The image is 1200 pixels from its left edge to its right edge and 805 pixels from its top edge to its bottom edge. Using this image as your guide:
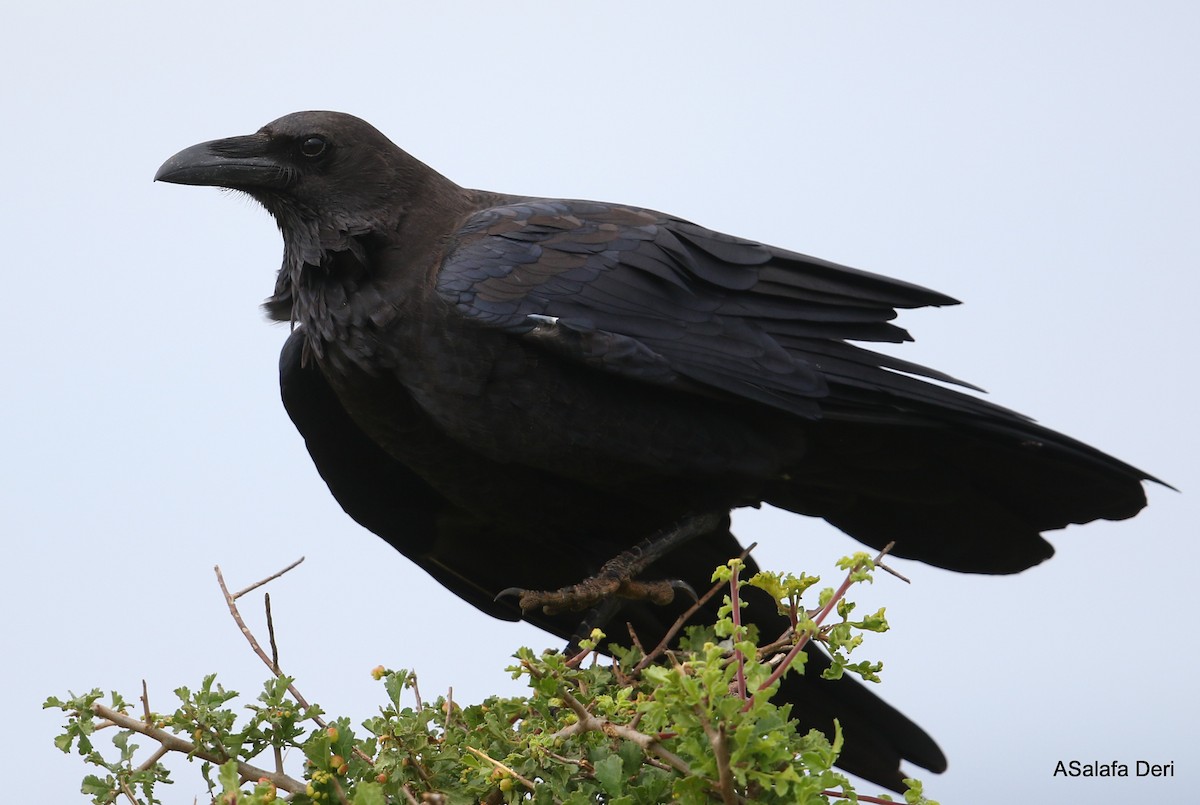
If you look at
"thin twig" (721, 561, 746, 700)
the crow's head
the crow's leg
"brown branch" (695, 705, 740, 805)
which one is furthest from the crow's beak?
"brown branch" (695, 705, 740, 805)

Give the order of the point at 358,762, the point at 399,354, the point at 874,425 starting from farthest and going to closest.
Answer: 1. the point at 874,425
2. the point at 399,354
3. the point at 358,762

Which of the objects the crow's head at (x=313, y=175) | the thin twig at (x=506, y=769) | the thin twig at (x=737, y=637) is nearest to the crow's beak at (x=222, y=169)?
the crow's head at (x=313, y=175)

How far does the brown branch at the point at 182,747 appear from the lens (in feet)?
9.93

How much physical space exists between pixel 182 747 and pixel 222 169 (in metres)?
1.72

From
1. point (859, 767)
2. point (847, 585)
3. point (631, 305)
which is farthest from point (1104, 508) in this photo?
point (847, 585)

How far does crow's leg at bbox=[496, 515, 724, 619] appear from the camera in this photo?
3.82 m

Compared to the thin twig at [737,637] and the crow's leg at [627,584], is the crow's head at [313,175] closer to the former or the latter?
the crow's leg at [627,584]

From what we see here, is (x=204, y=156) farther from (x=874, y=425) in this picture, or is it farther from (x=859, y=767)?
(x=859, y=767)

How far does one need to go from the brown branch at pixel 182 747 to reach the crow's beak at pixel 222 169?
1624mm

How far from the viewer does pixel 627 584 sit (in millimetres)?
3891

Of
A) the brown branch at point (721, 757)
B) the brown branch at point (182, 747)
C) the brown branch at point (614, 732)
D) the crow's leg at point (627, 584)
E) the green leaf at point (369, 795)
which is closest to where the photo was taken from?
the brown branch at point (721, 757)

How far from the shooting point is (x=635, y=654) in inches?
127

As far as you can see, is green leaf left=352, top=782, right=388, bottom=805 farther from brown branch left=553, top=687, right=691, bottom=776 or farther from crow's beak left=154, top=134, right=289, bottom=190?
crow's beak left=154, top=134, right=289, bottom=190

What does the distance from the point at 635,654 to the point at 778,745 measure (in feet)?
2.88
